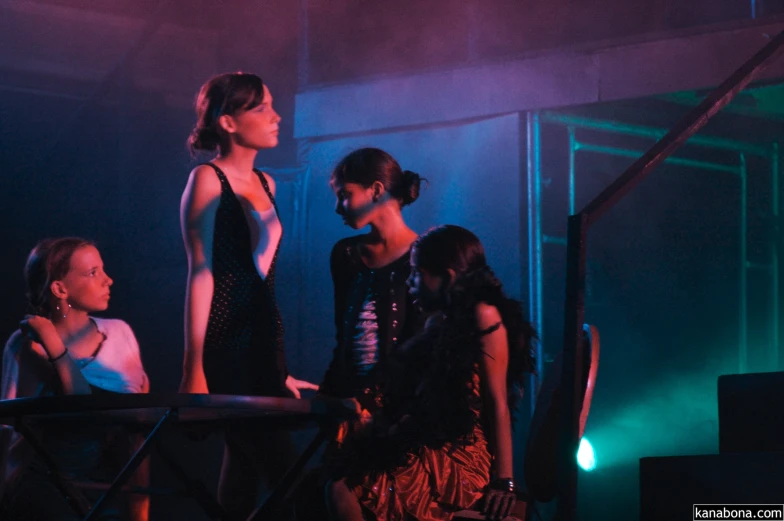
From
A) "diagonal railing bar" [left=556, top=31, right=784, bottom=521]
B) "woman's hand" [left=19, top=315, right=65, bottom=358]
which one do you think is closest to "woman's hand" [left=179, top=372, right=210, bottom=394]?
"woman's hand" [left=19, top=315, right=65, bottom=358]

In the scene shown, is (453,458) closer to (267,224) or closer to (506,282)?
(267,224)

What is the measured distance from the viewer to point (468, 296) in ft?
7.09

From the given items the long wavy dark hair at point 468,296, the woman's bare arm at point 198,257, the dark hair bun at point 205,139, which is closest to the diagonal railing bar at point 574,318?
the long wavy dark hair at point 468,296

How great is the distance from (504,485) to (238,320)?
0.78 metres

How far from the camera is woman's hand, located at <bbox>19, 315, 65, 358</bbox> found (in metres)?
2.45

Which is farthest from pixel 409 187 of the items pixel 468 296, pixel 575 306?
pixel 575 306

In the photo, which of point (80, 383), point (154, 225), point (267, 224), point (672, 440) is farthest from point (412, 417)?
point (154, 225)

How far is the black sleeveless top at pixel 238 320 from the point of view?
230cm

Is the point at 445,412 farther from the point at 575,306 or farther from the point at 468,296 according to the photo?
the point at 575,306

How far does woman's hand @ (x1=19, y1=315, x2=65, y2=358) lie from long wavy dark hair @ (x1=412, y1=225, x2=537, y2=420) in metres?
1.00

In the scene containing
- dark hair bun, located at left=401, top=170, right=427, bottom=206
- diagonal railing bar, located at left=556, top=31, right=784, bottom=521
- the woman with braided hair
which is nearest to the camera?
diagonal railing bar, located at left=556, top=31, right=784, bottom=521

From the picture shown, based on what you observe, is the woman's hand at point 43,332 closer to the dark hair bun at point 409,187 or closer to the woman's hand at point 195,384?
the woman's hand at point 195,384

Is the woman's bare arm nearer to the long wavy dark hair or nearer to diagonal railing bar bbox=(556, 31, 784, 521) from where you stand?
the long wavy dark hair

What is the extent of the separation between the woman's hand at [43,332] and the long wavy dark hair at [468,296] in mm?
996
